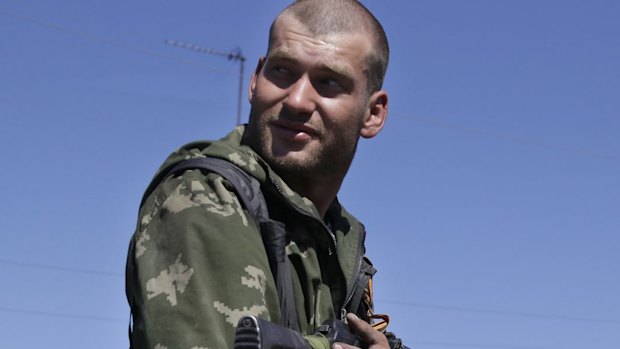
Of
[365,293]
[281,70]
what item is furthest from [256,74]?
[365,293]

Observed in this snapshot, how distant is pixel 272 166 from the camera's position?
14.8 ft

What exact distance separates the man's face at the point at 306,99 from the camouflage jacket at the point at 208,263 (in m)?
0.26

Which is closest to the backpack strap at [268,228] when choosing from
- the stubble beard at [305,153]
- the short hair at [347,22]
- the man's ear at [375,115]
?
the stubble beard at [305,153]

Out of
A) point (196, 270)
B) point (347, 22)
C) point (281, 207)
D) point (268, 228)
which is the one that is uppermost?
point (347, 22)

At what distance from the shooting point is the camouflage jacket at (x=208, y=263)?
360 centimetres

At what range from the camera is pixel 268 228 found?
156 inches

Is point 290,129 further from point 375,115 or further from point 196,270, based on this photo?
point 196,270

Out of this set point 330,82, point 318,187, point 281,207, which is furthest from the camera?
point 318,187

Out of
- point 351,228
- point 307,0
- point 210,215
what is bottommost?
point 210,215

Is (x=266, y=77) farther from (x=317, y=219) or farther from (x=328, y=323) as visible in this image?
(x=328, y=323)

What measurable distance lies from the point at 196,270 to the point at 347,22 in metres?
1.49

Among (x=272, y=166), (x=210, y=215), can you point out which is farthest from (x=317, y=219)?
(x=210, y=215)

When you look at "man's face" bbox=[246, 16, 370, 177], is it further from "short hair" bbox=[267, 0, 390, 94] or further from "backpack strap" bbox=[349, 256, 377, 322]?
"backpack strap" bbox=[349, 256, 377, 322]

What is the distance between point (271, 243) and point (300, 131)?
699mm
